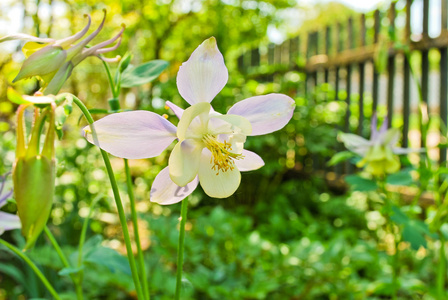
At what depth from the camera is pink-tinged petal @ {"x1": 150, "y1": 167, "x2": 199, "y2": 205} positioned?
55cm

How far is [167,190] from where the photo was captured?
56 cm

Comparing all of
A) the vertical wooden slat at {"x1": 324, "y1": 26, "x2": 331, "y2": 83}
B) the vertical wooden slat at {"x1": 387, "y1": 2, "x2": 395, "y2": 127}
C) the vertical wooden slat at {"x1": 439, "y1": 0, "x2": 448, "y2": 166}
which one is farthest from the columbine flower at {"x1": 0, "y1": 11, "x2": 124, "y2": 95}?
the vertical wooden slat at {"x1": 324, "y1": 26, "x2": 331, "y2": 83}

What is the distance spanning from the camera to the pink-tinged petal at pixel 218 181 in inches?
21.7

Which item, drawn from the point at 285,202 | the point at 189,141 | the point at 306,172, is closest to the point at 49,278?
the point at 189,141

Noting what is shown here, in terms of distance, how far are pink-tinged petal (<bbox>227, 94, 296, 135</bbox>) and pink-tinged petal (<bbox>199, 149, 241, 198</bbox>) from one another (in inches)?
2.5

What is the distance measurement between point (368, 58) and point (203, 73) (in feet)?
11.4

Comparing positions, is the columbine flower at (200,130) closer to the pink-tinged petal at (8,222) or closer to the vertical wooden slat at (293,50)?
the pink-tinged petal at (8,222)

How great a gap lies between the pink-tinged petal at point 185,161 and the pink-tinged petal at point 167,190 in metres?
0.03

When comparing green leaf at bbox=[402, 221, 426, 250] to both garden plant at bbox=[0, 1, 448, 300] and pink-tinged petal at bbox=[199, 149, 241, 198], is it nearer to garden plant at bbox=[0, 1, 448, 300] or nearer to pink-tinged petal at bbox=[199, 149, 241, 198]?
garden plant at bbox=[0, 1, 448, 300]

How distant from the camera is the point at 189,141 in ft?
1.77

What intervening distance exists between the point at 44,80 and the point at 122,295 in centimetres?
141

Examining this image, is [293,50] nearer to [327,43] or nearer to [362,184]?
[327,43]

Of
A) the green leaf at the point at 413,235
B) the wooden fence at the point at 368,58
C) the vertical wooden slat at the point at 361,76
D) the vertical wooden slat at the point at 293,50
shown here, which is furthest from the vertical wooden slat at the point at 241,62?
the green leaf at the point at 413,235

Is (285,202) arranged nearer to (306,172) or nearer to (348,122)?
(306,172)
